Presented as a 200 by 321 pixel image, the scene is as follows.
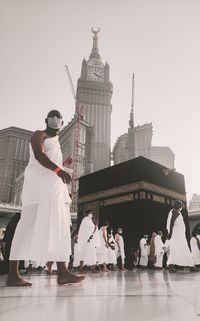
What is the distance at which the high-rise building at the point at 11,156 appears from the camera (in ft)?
377

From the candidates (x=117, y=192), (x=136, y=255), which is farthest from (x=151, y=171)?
(x=136, y=255)

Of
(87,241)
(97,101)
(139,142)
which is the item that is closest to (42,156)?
(87,241)

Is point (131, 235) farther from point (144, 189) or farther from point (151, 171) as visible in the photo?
point (151, 171)

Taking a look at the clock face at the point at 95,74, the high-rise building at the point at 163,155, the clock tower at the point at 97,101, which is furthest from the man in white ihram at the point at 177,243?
the high-rise building at the point at 163,155

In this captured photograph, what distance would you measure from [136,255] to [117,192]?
4378 millimetres

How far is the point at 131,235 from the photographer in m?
15.8

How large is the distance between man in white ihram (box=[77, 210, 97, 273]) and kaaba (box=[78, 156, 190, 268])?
6244mm

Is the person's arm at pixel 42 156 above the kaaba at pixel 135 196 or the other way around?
the other way around

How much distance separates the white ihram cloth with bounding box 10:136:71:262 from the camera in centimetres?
289

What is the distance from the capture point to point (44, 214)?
9.84 ft

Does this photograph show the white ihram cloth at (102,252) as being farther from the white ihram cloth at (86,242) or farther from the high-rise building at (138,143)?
the high-rise building at (138,143)

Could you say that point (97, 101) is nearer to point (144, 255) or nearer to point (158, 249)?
point (144, 255)

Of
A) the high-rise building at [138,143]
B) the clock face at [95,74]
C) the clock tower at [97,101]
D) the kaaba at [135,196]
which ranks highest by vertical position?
the clock face at [95,74]

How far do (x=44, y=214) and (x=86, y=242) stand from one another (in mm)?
5744
